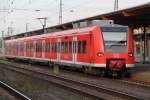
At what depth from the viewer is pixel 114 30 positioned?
2320 cm

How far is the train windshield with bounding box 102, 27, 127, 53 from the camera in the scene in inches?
902

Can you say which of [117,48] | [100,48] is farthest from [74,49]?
[117,48]

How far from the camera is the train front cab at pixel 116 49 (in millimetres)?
22750

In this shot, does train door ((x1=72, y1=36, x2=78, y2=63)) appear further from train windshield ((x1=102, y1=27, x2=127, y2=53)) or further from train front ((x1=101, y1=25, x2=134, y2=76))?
train windshield ((x1=102, y1=27, x2=127, y2=53))

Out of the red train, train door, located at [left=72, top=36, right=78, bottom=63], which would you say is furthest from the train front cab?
train door, located at [left=72, top=36, right=78, bottom=63]

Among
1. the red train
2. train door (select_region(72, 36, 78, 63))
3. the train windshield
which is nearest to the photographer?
the red train

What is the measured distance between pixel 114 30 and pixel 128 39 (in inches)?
36.9

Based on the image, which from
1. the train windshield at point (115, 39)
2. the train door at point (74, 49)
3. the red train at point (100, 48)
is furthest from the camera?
the train door at point (74, 49)

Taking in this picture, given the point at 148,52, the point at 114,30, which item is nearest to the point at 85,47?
the point at 114,30

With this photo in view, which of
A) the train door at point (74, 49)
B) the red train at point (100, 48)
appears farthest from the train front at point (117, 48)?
the train door at point (74, 49)

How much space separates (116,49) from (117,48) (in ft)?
0.31

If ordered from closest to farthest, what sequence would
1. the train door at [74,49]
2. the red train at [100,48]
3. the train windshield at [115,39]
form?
the red train at [100,48]
the train windshield at [115,39]
the train door at [74,49]

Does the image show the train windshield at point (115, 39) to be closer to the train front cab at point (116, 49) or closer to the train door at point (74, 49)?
the train front cab at point (116, 49)

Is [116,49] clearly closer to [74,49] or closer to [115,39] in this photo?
[115,39]
